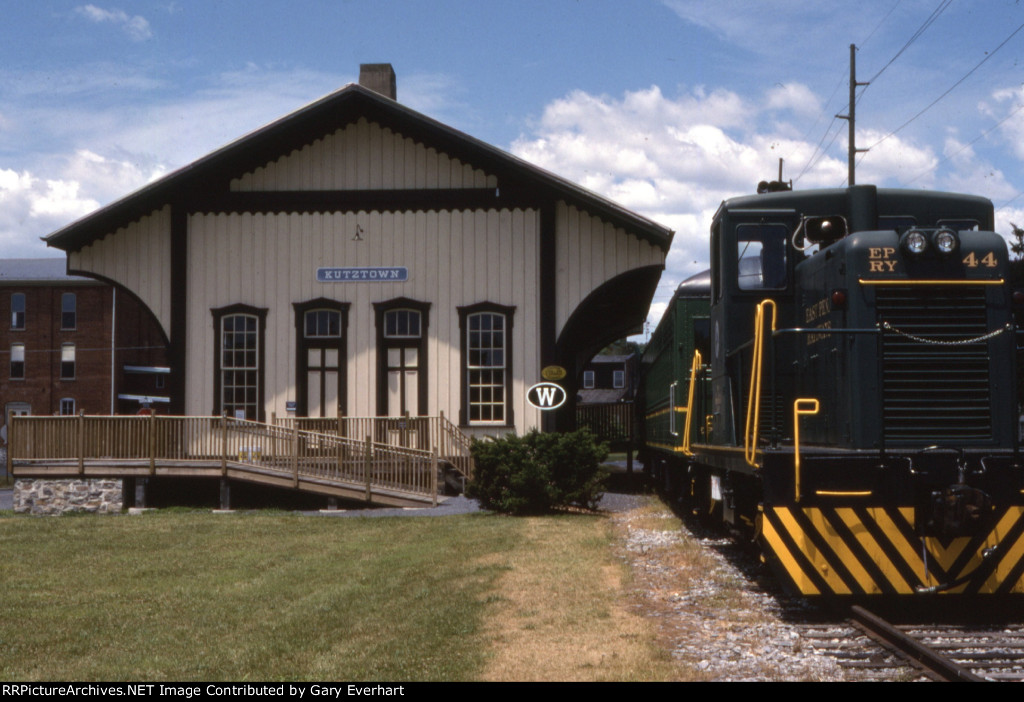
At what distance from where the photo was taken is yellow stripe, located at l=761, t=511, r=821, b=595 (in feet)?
26.0

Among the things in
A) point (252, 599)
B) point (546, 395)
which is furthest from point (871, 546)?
point (546, 395)

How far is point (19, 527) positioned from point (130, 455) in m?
3.14

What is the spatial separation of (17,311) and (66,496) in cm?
4006

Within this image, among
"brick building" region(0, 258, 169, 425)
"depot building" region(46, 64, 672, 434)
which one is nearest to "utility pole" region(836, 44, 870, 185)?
"depot building" region(46, 64, 672, 434)

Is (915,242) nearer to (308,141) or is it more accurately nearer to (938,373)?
(938,373)

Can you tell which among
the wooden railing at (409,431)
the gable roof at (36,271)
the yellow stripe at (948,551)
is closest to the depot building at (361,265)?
the wooden railing at (409,431)

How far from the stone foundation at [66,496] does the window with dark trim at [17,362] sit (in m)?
38.8

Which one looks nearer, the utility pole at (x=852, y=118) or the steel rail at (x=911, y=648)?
the steel rail at (x=911, y=648)

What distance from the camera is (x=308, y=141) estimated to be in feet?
70.9

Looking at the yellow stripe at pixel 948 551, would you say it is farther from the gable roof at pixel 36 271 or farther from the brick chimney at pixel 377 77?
the gable roof at pixel 36 271

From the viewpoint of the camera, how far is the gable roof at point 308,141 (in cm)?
2053
